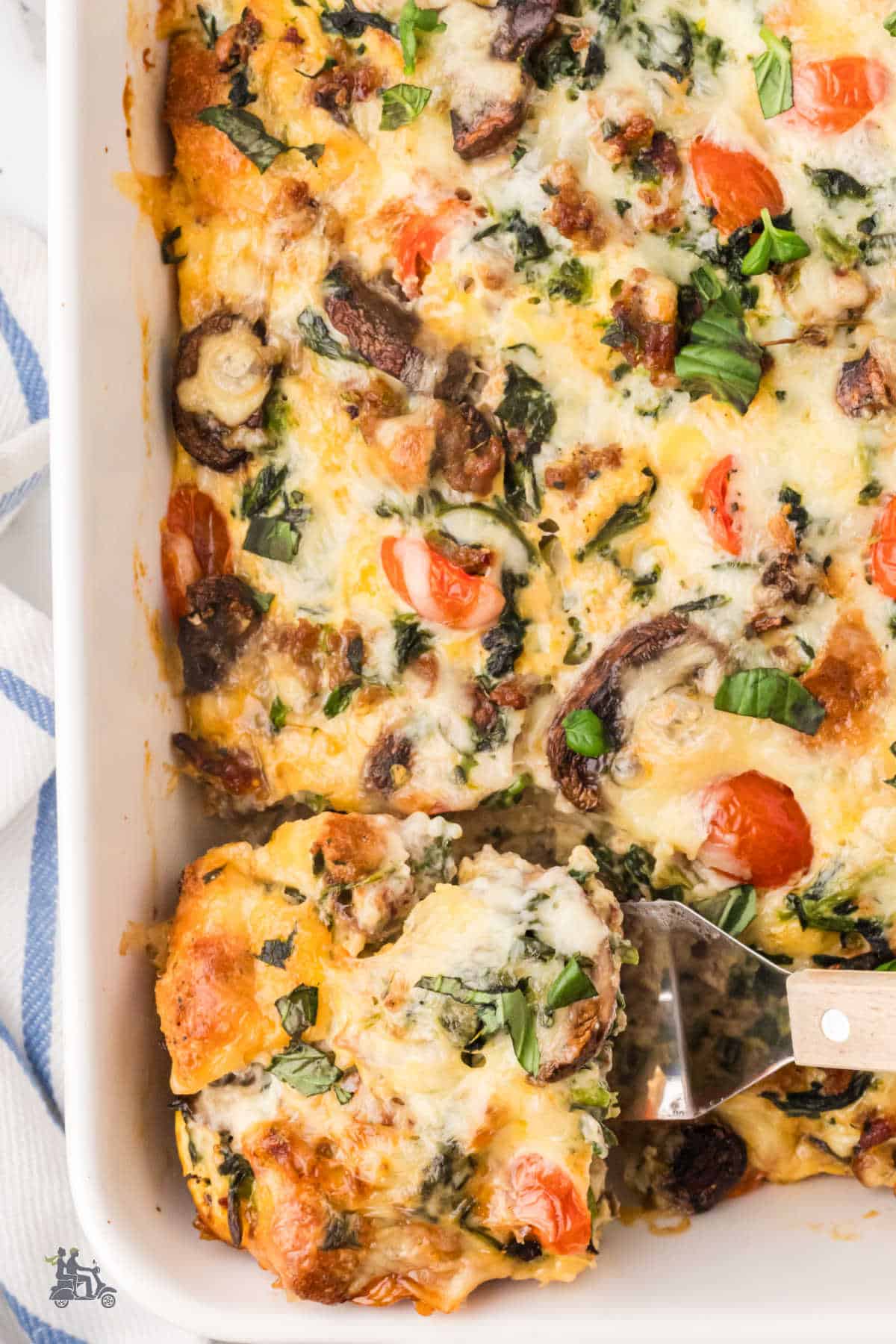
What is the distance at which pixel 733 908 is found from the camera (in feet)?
9.29

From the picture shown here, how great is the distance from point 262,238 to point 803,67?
3.81ft

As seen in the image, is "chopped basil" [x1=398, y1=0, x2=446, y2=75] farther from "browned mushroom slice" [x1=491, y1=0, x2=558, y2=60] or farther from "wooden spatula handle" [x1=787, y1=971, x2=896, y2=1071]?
"wooden spatula handle" [x1=787, y1=971, x2=896, y2=1071]

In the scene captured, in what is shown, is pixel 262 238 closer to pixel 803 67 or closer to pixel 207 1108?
pixel 803 67

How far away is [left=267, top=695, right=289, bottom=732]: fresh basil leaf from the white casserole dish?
0.24 metres

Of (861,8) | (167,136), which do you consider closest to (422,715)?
(167,136)

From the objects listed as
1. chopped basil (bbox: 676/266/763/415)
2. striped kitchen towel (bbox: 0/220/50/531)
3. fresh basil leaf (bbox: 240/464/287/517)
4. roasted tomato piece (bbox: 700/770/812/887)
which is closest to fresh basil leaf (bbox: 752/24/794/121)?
chopped basil (bbox: 676/266/763/415)

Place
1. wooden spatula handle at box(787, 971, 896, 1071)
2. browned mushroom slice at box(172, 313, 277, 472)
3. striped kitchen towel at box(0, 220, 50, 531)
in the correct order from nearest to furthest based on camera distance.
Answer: wooden spatula handle at box(787, 971, 896, 1071)
browned mushroom slice at box(172, 313, 277, 472)
striped kitchen towel at box(0, 220, 50, 531)

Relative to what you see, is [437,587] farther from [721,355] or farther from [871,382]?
[871,382]

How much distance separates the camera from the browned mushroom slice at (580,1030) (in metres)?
2.57

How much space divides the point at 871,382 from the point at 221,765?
5.11 feet

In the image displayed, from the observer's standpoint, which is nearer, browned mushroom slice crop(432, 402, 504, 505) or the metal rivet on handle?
the metal rivet on handle

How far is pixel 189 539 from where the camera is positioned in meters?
2.99

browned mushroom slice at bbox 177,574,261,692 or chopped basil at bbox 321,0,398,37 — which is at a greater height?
chopped basil at bbox 321,0,398,37

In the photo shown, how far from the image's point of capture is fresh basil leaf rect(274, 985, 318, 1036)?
8.84ft
